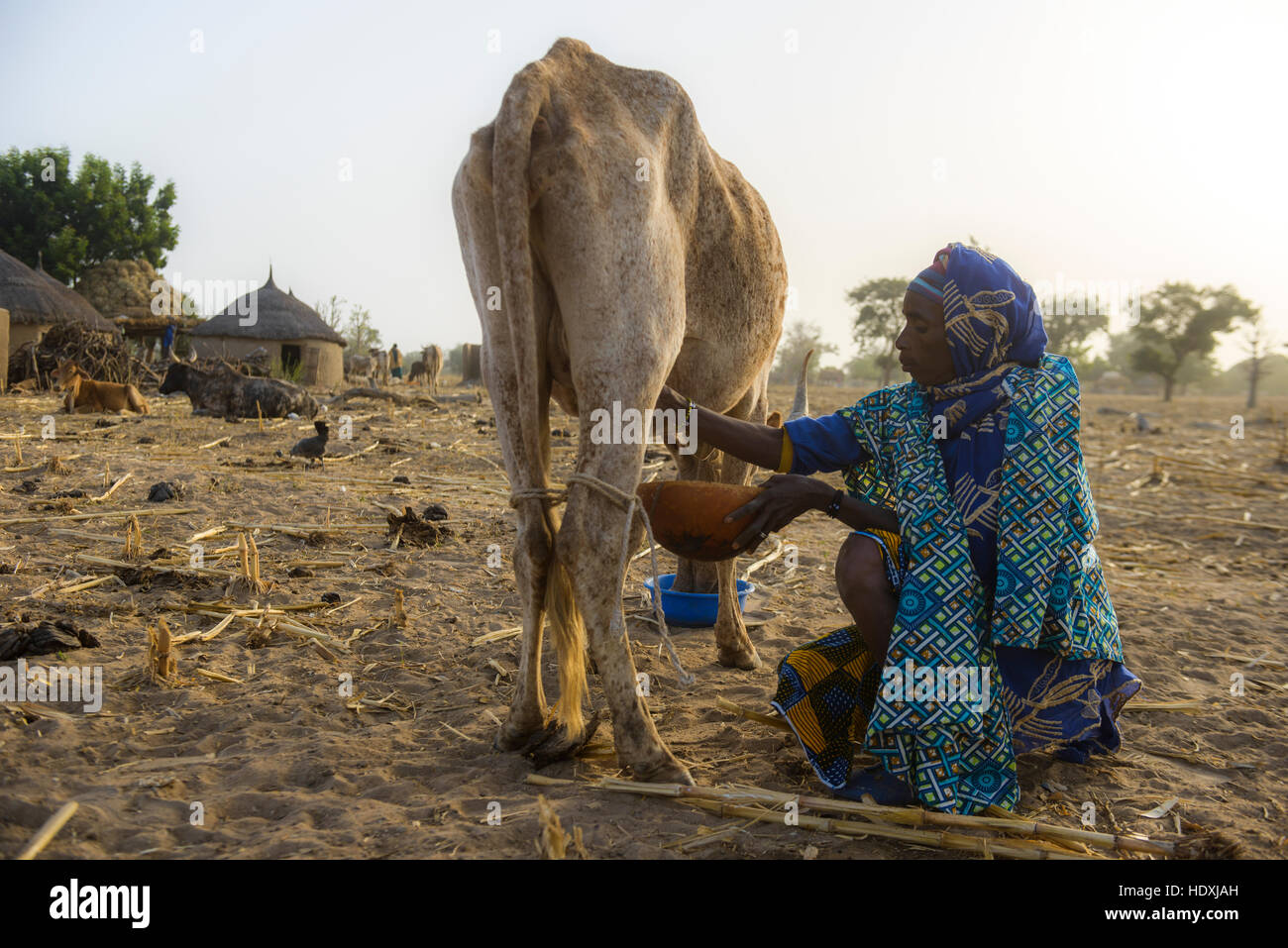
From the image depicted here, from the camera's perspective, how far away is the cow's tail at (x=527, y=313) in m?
2.49

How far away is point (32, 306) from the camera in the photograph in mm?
20031

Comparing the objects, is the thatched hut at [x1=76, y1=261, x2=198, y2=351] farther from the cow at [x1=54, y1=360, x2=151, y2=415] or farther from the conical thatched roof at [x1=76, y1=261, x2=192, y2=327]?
the cow at [x1=54, y1=360, x2=151, y2=415]

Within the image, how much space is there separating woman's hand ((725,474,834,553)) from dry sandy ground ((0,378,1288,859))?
0.77 m

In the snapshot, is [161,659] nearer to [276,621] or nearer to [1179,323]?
[276,621]

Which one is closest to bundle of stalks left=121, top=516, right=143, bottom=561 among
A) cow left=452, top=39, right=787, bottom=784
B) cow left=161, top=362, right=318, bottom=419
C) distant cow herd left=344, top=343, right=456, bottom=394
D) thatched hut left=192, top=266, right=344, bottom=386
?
cow left=452, top=39, right=787, bottom=784

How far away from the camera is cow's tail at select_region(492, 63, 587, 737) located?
2490 mm

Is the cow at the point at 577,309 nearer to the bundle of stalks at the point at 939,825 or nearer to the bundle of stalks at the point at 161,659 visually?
the bundle of stalks at the point at 939,825

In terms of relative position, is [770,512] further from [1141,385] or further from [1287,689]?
[1141,385]

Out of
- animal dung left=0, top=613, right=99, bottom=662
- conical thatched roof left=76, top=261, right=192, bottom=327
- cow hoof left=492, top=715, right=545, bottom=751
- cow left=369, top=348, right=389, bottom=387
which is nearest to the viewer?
cow hoof left=492, top=715, right=545, bottom=751

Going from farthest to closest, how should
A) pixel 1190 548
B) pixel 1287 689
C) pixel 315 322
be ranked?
pixel 315 322
pixel 1190 548
pixel 1287 689

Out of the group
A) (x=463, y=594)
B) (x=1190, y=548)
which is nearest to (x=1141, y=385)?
(x=1190, y=548)

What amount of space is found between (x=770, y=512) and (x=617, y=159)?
1.12 metres

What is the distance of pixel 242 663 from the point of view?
3484 mm
